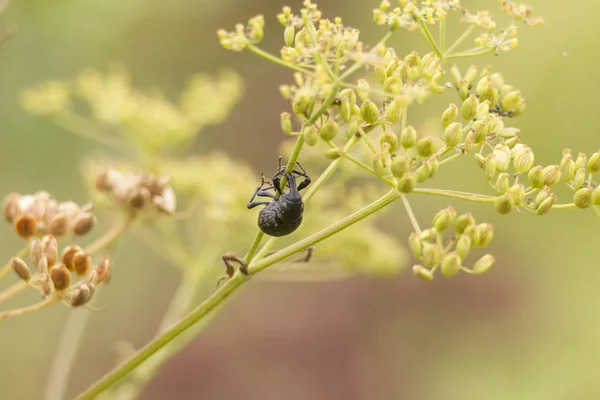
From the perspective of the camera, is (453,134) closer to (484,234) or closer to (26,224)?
(484,234)

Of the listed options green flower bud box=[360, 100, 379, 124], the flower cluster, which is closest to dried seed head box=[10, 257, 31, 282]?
the flower cluster

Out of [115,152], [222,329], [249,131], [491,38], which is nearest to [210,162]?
[491,38]

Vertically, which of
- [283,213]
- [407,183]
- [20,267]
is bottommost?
[20,267]

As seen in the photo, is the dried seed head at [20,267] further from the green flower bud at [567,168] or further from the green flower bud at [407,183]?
the green flower bud at [567,168]

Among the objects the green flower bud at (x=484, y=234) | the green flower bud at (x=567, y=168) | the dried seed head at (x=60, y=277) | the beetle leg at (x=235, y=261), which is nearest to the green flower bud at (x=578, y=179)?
the green flower bud at (x=567, y=168)

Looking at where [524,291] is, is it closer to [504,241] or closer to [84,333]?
[504,241]

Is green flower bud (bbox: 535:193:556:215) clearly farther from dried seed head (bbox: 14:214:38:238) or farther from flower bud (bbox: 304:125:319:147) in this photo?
dried seed head (bbox: 14:214:38:238)

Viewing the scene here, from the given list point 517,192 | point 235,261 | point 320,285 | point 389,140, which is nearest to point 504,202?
point 517,192
